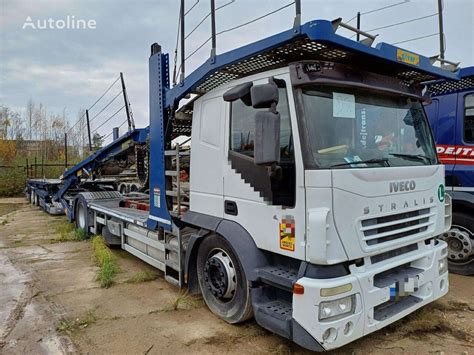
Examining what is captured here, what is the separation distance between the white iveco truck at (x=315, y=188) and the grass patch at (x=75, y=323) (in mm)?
1059

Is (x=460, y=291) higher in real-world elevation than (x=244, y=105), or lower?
lower

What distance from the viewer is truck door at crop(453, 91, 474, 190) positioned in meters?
4.93

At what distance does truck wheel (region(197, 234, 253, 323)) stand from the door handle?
0.96 ft

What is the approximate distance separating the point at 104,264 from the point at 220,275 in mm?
2561

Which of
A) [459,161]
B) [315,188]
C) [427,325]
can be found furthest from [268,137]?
[459,161]

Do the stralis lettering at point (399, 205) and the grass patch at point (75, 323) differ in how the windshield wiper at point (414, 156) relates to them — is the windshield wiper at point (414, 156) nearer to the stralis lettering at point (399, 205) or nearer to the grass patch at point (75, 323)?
the stralis lettering at point (399, 205)

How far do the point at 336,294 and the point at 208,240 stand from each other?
152 centimetres

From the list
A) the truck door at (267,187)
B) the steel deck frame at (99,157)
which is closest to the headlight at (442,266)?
the truck door at (267,187)

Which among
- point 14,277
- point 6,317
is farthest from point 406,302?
point 14,277

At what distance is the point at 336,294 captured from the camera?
257 centimetres

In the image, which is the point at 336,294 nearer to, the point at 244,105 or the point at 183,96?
the point at 244,105

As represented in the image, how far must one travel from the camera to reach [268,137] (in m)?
2.62

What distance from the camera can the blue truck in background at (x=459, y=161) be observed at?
4.94 metres

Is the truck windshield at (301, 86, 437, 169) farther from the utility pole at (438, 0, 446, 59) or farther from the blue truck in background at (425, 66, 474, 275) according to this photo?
the blue truck in background at (425, 66, 474, 275)
